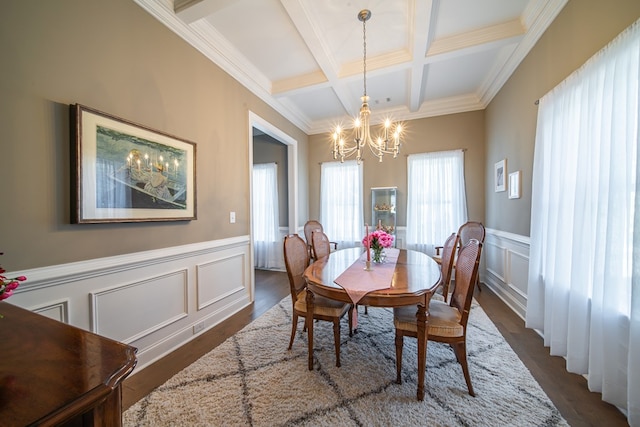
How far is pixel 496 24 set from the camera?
238cm

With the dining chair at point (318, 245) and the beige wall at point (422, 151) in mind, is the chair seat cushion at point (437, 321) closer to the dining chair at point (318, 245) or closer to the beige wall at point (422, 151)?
the dining chair at point (318, 245)

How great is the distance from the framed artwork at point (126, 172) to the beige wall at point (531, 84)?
3.20m

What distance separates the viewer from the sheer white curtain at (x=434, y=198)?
395 centimetres

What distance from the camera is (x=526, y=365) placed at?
1.83 meters

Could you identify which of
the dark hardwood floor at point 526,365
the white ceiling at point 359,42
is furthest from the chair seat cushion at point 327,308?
the white ceiling at point 359,42

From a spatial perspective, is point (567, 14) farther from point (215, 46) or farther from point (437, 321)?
point (215, 46)

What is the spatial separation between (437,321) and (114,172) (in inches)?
96.2

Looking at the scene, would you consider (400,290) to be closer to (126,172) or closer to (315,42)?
(126,172)

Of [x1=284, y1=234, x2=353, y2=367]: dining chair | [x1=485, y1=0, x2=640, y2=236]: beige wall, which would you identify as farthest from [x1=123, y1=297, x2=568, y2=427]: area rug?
[x1=485, y1=0, x2=640, y2=236]: beige wall

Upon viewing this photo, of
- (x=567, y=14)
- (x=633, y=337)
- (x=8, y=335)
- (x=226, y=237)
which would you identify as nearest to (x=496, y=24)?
(x=567, y=14)

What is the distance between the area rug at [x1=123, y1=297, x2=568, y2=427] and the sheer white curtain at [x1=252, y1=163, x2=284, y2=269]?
2.67m

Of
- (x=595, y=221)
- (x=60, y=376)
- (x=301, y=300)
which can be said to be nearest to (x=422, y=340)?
(x=301, y=300)

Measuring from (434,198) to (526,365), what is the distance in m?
2.69

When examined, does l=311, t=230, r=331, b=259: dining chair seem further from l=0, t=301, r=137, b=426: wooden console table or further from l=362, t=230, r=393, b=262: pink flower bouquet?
l=0, t=301, r=137, b=426: wooden console table
